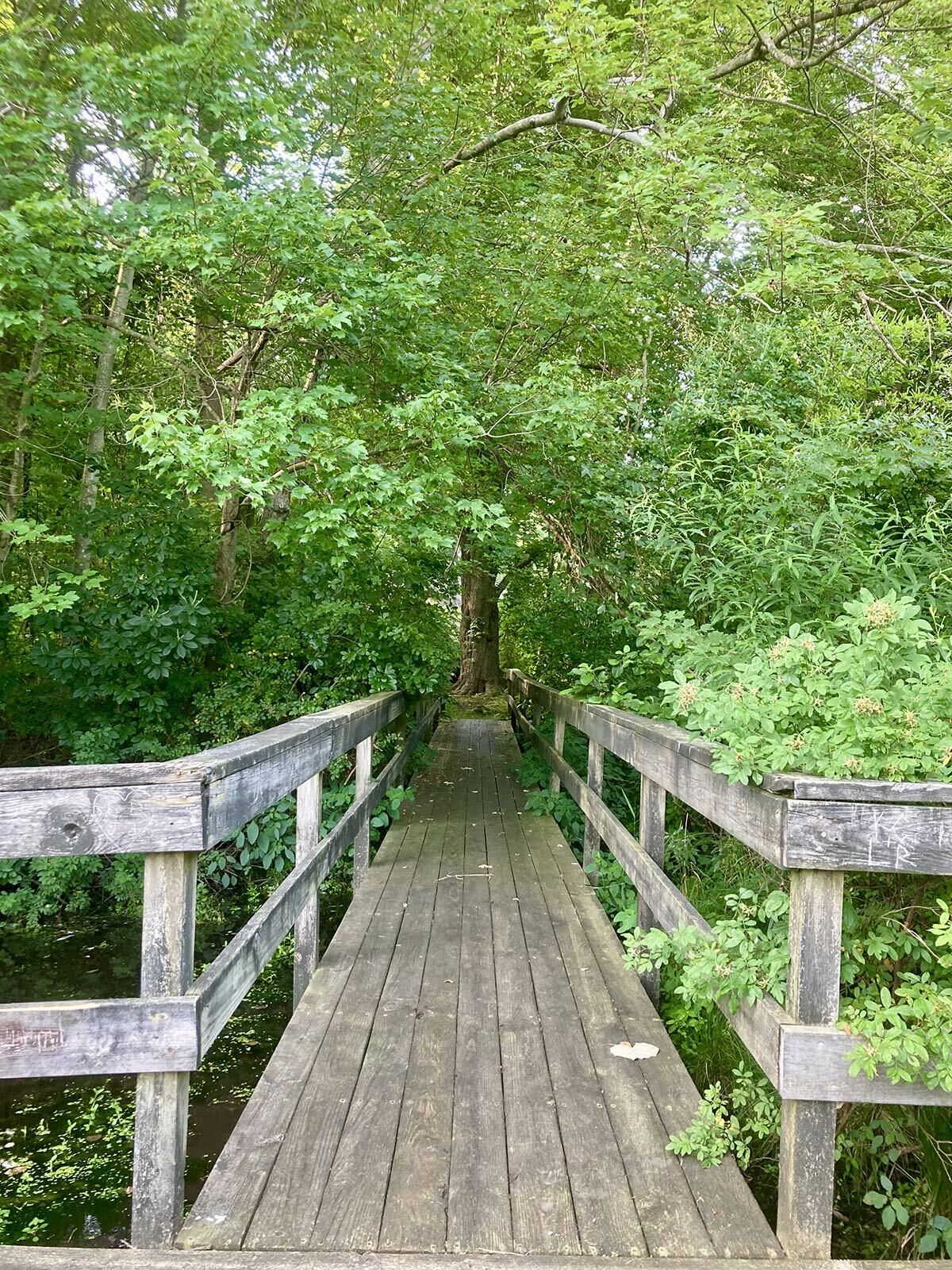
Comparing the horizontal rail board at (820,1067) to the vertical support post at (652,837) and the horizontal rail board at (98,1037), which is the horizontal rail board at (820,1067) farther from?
the vertical support post at (652,837)

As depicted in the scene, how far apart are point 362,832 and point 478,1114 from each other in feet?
8.64

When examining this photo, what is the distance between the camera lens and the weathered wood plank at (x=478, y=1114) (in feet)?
6.59

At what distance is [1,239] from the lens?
4.78 m

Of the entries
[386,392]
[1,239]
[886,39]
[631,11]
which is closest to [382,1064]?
[1,239]

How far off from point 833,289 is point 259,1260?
6.22m

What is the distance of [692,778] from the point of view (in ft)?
9.14

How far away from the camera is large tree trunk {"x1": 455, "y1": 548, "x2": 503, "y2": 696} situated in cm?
1753

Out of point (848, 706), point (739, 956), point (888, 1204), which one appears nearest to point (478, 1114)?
point (739, 956)

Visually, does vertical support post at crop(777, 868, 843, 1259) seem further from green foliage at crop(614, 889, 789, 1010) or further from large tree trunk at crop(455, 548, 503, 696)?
large tree trunk at crop(455, 548, 503, 696)

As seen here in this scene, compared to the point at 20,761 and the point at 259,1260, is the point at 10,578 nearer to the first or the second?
the point at 20,761

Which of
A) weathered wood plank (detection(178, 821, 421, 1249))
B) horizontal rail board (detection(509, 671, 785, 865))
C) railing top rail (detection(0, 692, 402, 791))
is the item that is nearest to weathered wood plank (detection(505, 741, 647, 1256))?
weathered wood plank (detection(178, 821, 421, 1249))

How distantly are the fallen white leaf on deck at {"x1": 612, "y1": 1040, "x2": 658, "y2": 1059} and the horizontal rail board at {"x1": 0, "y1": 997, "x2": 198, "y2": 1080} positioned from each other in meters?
1.57

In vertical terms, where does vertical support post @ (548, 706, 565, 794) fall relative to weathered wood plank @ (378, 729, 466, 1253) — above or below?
above

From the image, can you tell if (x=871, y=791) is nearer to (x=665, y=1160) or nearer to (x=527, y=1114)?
(x=665, y=1160)
